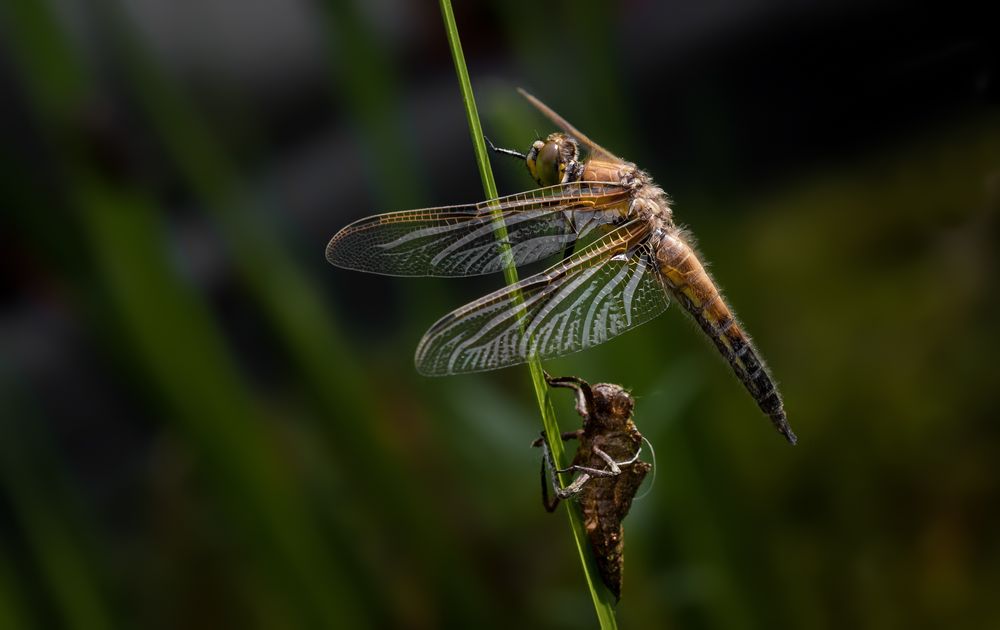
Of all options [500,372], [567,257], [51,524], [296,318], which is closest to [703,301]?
[567,257]

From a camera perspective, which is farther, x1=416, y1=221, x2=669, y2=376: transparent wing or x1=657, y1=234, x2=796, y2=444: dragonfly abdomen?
x1=657, y1=234, x2=796, y2=444: dragonfly abdomen

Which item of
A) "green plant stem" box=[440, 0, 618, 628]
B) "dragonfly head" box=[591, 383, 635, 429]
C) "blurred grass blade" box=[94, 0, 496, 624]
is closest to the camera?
"green plant stem" box=[440, 0, 618, 628]

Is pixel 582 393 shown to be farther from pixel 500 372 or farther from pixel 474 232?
pixel 500 372

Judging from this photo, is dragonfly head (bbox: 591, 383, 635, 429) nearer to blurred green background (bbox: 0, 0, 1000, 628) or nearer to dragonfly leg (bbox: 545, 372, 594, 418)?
dragonfly leg (bbox: 545, 372, 594, 418)

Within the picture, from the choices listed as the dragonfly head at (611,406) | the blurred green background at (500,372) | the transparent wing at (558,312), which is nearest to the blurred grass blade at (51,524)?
the blurred green background at (500,372)

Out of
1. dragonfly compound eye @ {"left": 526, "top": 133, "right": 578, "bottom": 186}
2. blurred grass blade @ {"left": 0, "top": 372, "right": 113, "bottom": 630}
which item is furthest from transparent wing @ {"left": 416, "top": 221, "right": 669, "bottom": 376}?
blurred grass blade @ {"left": 0, "top": 372, "right": 113, "bottom": 630}

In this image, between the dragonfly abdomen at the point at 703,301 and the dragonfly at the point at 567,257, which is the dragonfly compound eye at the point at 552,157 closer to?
the dragonfly at the point at 567,257
